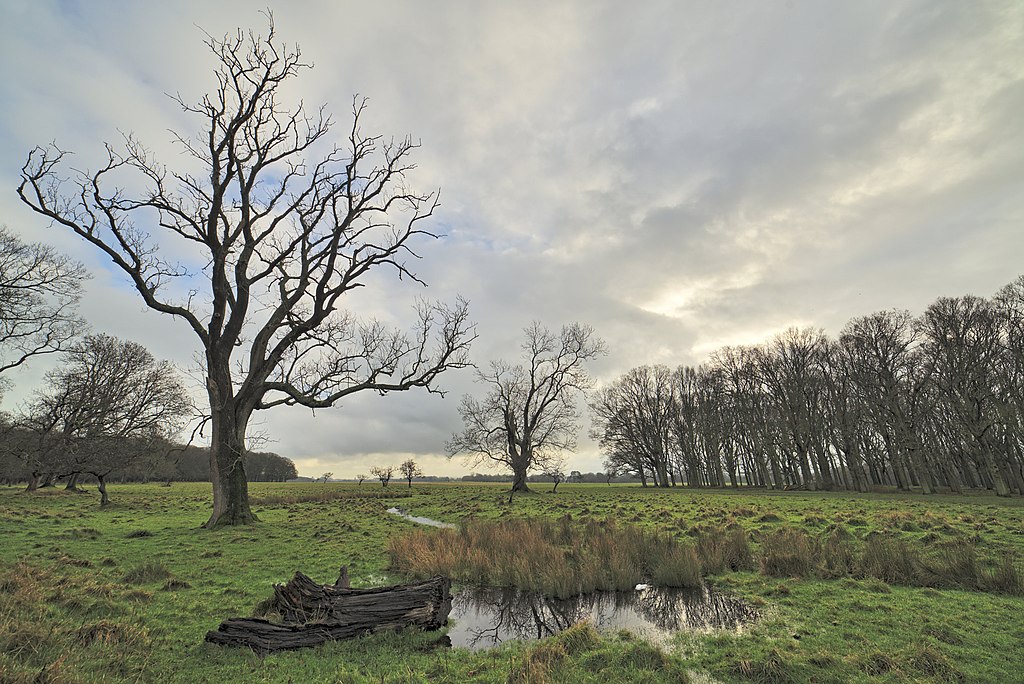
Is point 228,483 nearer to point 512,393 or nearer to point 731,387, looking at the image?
point 512,393

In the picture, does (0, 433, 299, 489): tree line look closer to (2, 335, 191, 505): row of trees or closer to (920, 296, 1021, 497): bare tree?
(2, 335, 191, 505): row of trees

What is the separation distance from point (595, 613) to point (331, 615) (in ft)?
15.4

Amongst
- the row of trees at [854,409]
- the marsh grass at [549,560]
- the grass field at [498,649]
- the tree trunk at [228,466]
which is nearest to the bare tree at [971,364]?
the row of trees at [854,409]

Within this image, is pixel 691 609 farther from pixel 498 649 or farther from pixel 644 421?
pixel 644 421

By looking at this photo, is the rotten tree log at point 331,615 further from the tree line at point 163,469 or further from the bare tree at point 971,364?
the bare tree at point 971,364

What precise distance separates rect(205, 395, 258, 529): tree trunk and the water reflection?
1242 cm

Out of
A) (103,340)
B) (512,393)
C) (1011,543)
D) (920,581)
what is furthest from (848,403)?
(103,340)

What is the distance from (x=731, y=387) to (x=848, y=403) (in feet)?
38.4

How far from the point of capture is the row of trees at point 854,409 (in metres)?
31.5

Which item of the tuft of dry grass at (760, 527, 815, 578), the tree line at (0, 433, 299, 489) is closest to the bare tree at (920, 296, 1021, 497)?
the tuft of dry grass at (760, 527, 815, 578)

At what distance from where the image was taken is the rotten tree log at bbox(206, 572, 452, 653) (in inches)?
235

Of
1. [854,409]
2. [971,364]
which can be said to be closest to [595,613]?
[971,364]

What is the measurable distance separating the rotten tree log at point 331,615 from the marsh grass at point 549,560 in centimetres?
322

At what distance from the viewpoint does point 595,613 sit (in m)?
8.24
